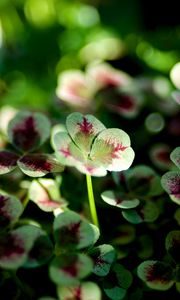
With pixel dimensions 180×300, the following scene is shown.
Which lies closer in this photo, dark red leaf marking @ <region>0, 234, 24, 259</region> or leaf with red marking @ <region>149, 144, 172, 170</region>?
dark red leaf marking @ <region>0, 234, 24, 259</region>

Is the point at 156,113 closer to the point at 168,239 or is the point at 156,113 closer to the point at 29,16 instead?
the point at 168,239

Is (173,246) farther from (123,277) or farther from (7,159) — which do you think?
(7,159)

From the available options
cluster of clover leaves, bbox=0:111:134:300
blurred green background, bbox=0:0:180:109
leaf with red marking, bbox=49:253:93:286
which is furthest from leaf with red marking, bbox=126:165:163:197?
blurred green background, bbox=0:0:180:109

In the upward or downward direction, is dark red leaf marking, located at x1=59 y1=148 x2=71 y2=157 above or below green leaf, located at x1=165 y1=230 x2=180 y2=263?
above

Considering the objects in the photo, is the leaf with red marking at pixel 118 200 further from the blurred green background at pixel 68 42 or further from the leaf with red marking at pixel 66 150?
the blurred green background at pixel 68 42

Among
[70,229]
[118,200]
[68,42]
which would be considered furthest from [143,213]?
[68,42]

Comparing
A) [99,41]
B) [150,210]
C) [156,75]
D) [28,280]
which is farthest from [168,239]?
[99,41]

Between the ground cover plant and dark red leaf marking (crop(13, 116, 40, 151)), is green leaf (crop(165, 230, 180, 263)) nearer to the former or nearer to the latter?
the ground cover plant
